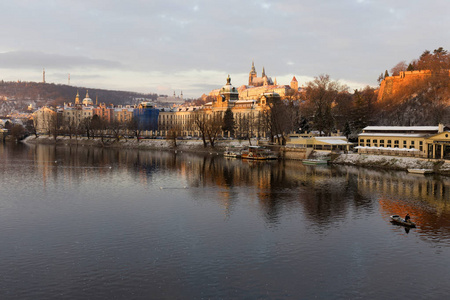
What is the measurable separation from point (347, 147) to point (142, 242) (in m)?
69.5

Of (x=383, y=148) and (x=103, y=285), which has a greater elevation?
(x=383, y=148)

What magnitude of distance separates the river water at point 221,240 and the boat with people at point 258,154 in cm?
3778

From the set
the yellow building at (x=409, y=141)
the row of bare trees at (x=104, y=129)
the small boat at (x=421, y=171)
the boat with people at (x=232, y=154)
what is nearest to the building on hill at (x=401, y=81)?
the yellow building at (x=409, y=141)

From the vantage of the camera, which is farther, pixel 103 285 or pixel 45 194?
pixel 45 194

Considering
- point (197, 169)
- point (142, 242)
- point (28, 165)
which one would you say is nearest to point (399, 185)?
point (197, 169)

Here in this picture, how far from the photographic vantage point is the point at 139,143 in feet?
454

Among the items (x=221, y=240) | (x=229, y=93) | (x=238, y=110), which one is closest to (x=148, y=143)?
(x=238, y=110)

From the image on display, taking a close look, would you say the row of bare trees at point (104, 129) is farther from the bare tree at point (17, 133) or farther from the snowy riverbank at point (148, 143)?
the bare tree at point (17, 133)

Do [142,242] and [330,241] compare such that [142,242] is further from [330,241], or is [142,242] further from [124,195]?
[124,195]

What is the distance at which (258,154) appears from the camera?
97.2m

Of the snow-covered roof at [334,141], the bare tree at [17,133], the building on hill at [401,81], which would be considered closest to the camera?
the snow-covered roof at [334,141]

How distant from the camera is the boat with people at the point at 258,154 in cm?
9531

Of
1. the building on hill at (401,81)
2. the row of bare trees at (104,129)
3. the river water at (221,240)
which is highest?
the building on hill at (401,81)

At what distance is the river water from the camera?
76.6 feet
